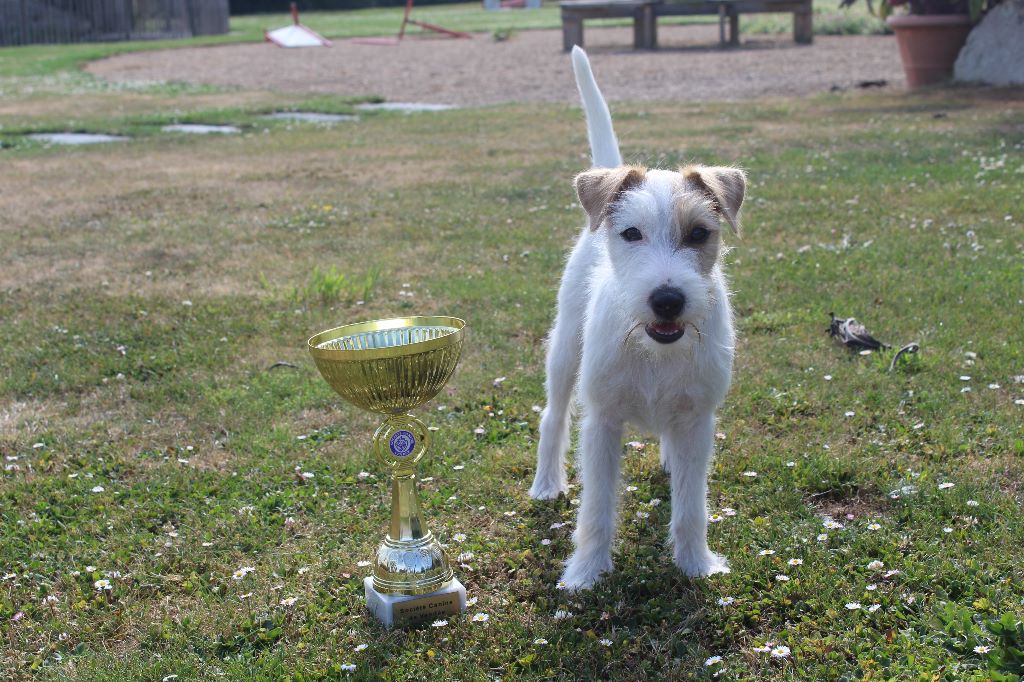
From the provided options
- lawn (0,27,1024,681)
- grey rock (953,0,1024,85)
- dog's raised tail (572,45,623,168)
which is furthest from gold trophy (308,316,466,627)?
grey rock (953,0,1024,85)

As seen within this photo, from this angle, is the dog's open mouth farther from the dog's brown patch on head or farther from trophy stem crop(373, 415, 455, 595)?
trophy stem crop(373, 415, 455, 595)

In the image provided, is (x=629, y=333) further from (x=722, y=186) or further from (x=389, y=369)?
(x=389, y=369)

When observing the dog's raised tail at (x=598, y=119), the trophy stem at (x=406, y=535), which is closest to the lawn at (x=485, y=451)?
the trophy stem at (x=406, y=535)

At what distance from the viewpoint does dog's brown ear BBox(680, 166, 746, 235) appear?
3.66 m

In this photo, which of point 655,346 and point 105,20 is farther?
point 105,20

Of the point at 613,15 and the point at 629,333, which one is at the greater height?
the point at 613,15

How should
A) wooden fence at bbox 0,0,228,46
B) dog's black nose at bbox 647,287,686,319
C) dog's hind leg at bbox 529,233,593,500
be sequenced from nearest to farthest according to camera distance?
1. dog's black nose at bbox 647,287,686,319
2. dog's hind leg at bbox 529,233,593,500
3. wooden fence at bbox 0,0,228,46

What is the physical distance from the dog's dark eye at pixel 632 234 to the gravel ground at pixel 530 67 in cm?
1482

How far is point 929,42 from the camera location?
1625 cm

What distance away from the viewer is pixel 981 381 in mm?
5262

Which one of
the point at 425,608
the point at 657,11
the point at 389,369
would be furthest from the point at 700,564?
the point at 657,11

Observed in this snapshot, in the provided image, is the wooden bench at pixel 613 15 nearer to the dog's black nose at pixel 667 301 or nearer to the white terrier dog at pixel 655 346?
the white terrier dog at pixel 655 346

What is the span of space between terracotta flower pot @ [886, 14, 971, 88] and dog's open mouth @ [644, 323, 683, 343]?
1465 centimetres

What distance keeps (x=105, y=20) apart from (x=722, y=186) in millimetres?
40231
